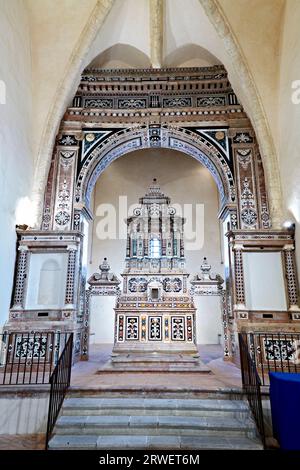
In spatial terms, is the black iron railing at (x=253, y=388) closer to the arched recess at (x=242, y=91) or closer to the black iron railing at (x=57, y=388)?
the black iron railing at (x=57, y=388)

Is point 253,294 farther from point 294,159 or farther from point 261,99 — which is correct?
point 261,99

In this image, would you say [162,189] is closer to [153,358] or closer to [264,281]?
[264,281]

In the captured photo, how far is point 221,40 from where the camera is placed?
7.33 m

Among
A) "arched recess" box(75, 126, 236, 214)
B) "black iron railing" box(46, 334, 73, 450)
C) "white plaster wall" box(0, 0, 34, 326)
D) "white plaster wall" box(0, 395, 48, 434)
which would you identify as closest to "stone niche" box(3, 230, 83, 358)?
"white plaster wall" box(0, 0, 34, 326)

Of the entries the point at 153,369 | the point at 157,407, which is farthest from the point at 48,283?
the point at 157,407

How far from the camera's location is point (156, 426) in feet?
12.3

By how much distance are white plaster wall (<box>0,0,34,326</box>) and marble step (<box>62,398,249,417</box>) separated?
3.05 meters

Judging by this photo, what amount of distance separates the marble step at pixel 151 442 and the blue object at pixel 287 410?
0.31 m

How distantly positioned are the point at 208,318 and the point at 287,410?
27.0 feet

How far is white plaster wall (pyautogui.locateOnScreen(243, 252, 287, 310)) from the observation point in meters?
6.59

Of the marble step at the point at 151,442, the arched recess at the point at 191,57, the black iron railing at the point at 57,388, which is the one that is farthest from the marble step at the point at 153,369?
the arched recess at the point at 191,57

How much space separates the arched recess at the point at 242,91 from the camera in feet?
23.3

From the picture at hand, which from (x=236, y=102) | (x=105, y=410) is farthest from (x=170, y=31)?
(x=105, y=410)

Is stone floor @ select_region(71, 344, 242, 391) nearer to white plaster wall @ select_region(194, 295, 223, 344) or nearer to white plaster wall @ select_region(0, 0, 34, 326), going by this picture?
white plaster wall @ select_region(0, 0, 34, 326)
